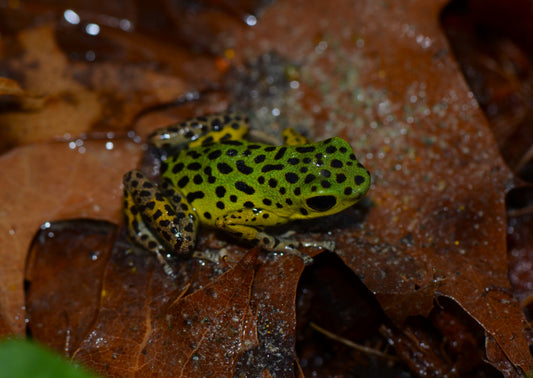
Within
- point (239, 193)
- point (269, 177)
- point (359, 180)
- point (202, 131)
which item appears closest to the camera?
point (359, 180)

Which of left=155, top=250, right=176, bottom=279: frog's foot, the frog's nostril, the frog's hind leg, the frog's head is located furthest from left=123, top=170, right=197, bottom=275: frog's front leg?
the frog's nostril

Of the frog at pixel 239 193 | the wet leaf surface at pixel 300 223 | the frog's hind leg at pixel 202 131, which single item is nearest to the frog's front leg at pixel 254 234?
the frog at pixel 239 193

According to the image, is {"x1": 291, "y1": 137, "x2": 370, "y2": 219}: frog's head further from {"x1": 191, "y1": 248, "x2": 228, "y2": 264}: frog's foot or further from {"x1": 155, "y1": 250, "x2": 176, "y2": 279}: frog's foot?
{"x1": 155, "y1": 250, "x2": 176, "y2": 279}: frog's foot

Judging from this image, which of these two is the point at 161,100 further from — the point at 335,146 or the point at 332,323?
the point at 332,323

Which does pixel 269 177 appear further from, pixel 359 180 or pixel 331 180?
pixel 359 180

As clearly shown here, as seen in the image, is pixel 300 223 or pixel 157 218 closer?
pixel 157 218

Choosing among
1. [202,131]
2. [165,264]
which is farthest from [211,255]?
[202,131]

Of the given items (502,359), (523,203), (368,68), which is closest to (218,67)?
(368,68)

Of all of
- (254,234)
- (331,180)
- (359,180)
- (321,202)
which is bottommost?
(254,234)
